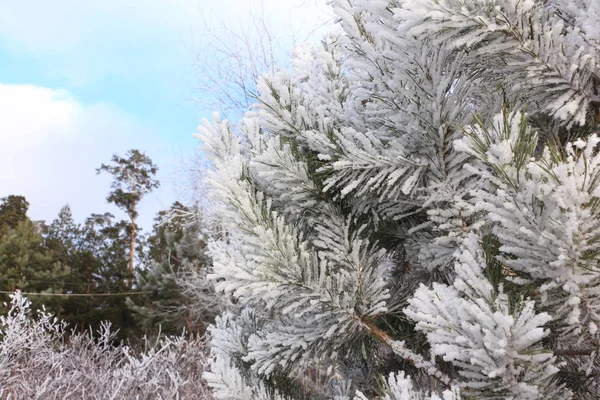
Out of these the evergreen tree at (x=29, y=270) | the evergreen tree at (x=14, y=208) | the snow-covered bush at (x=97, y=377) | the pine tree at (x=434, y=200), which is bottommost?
the snow-covered bush at (x=97, y=377)

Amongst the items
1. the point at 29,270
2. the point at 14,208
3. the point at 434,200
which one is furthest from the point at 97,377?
the point at 14,208

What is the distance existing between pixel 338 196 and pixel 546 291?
25.4 inches

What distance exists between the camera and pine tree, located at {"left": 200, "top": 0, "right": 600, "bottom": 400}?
924 mm

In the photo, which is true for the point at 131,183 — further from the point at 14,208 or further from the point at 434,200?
the point at 434,200

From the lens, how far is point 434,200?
1227mm

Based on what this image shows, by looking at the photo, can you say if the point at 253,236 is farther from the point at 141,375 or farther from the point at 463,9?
the point at 141,375

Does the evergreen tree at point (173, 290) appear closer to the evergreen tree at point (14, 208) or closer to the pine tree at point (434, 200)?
the evergreen tree at point (14, 208)

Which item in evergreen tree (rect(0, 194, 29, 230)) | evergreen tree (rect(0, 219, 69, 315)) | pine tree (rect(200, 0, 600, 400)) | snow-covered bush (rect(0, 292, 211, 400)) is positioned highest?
evergreen tree (rect(0, 194, 29, 230))

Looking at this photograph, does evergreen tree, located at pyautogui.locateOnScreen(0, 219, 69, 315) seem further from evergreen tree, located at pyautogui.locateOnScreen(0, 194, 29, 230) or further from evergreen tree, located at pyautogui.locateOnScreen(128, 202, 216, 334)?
evergreen tree, located at pyautogui.locateOnScreen(0, 194, 29, 230)

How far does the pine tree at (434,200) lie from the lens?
3.03ft

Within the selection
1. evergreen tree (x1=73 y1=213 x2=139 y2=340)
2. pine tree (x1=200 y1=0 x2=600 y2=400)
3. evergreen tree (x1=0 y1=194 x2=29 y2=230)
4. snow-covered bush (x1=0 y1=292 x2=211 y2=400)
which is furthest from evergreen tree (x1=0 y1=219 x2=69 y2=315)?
pine tree (x1=200 y1=0 x2=600 y2=400)

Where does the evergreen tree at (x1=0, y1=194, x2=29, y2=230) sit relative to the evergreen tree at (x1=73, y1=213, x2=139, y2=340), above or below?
above

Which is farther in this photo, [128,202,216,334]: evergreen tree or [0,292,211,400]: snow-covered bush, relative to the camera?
[128,202,216,334]: evergreen tree

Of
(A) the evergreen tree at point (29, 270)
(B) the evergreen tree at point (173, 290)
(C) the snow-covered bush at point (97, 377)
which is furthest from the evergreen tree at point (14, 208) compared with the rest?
(C) the snow-covered bush at point (97, 377)
